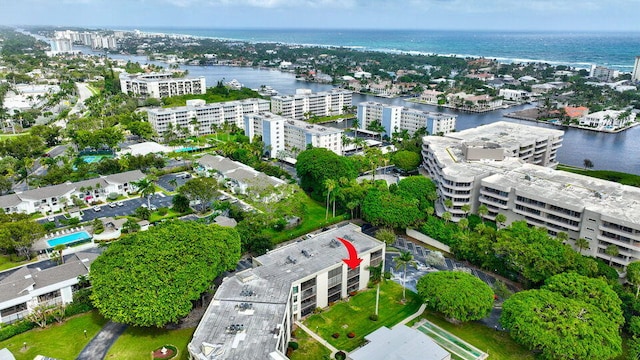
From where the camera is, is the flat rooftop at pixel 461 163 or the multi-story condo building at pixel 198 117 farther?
the multi-story condo building at pixel 198 117

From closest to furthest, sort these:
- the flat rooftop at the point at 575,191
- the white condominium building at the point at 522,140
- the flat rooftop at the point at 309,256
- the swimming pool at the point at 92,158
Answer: the flat rooftop at the point at 309,256 < the flat rooftop at the point at 575,191 < the white condominium building at the point at 522,140 < the swimming pool at the point at 92,158

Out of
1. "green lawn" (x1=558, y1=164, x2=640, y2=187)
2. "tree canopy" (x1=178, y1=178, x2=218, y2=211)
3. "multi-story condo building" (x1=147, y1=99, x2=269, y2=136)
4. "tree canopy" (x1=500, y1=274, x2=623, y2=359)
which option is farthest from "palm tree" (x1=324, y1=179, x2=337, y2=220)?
"multi-story condo building" (x1=147, y1=99, x2=269, y2=136)

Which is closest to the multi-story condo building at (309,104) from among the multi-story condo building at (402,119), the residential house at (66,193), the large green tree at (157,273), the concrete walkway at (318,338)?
the multi-story condo building at (402,119)

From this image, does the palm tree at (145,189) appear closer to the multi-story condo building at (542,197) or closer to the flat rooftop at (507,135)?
the multi-story condo building at (542,197)

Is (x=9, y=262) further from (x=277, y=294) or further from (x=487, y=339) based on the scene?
(x=487, y=339)

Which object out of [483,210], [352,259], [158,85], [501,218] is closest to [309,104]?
[158,85]

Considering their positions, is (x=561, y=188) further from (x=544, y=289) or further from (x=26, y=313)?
(x=26, y=313)
